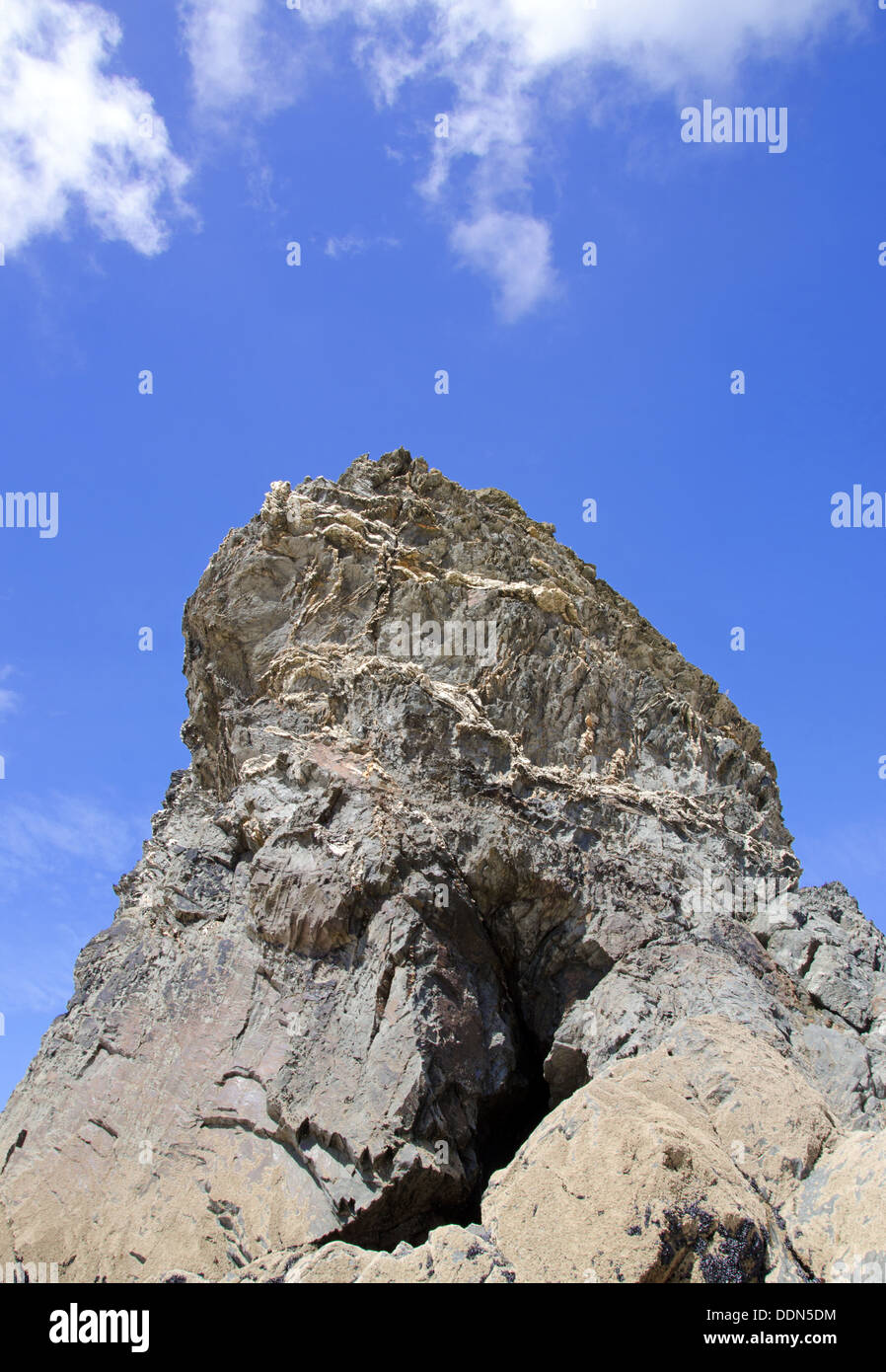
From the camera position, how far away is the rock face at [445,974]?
39.5 ft

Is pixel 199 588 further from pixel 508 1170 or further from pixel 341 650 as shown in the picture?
pixel 508 1170

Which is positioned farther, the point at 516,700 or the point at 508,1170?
the point at 516,700

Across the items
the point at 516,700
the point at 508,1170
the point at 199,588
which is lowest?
the point at 508,1170

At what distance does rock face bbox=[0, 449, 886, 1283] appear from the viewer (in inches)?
474

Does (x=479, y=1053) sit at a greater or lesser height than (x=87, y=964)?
lesser

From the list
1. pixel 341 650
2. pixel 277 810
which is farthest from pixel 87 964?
pixel 341 650

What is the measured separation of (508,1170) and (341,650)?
1207 centimetres

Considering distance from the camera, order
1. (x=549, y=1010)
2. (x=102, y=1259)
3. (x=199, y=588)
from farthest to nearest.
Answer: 1. (x=199, y=588)
2. (x=549, y=1010)
3. (x=102, y=1259)

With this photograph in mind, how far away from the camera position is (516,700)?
21.7 meters

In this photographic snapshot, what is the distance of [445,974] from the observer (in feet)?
53.9
